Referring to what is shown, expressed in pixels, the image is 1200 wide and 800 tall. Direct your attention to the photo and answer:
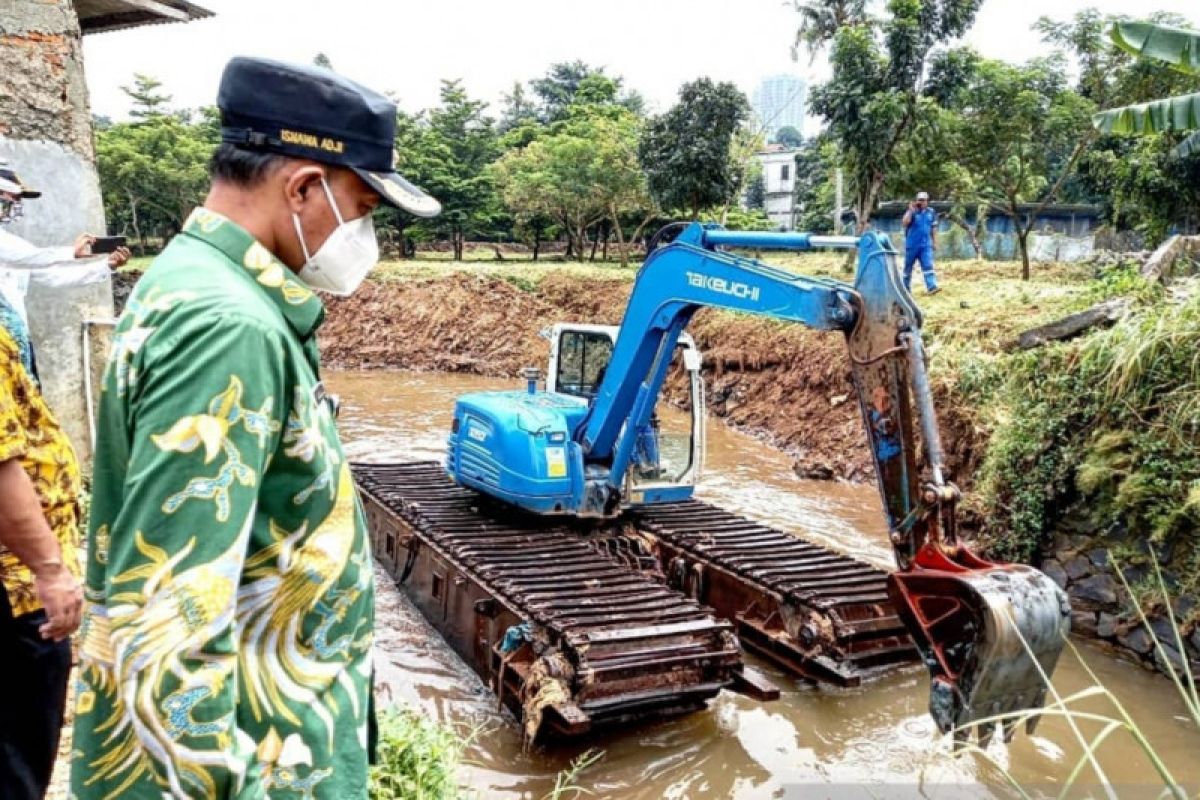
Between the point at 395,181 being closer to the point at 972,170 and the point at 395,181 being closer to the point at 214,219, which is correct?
the point at 214,219

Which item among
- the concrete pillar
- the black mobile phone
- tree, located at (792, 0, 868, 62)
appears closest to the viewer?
the black mobile phone

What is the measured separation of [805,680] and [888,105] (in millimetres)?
13123

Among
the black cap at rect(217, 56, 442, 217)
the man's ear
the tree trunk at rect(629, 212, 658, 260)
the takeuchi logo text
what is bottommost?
the takeuchi logo text

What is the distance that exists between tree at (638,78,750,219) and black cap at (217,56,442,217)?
861 inches

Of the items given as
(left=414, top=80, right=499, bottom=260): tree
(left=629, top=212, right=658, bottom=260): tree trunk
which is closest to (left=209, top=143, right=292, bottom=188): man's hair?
(left=629, top=212, right=658, bottom=260): tree trunk

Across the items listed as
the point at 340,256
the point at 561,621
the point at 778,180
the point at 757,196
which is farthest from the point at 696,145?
the point at 778,180

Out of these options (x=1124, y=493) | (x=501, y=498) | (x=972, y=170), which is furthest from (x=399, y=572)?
(x=972, y=170)

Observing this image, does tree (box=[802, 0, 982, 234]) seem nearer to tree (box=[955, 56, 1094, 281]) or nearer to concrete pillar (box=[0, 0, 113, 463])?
tree (box=[955, 56, 1094, 281])

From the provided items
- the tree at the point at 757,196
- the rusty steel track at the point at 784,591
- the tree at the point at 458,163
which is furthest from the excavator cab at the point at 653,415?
the tree at the point at 757,196

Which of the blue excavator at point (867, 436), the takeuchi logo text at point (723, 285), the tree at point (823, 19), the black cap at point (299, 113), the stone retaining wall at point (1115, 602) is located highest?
the tree at point (823, 19)

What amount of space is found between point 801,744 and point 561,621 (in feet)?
5.88

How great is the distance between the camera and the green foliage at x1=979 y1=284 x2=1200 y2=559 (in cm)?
669

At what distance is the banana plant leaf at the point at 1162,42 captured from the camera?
7695 millimetres

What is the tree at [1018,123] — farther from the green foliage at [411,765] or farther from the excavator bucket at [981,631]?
the green foliage at [411,765]
